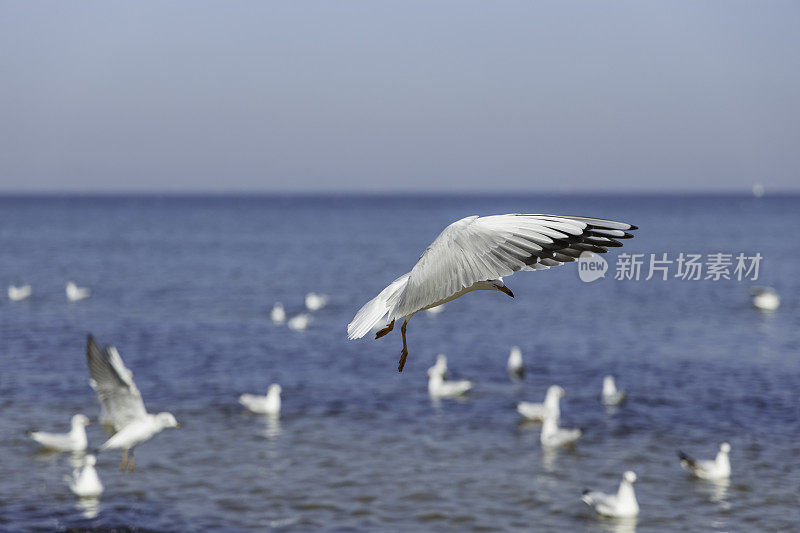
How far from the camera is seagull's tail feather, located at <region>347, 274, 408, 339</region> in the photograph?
4738 mm

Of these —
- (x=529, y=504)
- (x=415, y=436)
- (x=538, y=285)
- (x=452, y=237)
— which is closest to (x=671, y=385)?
(x=415, y=436)

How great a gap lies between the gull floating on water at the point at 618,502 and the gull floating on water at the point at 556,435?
3.46 meters

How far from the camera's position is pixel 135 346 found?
98.8ft

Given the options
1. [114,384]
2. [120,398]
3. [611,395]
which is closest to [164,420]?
[120,398]

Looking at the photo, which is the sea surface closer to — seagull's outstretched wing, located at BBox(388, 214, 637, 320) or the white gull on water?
the white gull on water

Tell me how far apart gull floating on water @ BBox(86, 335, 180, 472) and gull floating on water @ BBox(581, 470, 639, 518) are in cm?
772

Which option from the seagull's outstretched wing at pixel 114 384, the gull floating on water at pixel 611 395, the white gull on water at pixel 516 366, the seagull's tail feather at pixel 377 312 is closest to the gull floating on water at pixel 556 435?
Result: the gull floating on water at pixel 611 395

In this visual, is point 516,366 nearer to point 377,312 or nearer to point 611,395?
point 611,395

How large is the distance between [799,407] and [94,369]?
55.7ft

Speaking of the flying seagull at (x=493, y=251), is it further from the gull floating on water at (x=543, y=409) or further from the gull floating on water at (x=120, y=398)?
the gull floating on water at (x=543, y=409)

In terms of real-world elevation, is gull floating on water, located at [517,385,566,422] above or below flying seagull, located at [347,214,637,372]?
below

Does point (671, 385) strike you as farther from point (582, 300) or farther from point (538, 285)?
point (538, 285)

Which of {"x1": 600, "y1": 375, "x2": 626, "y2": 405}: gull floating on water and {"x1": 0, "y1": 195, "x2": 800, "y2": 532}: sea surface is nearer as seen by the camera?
{"x1": 0, "y1": 195, "x2": 800, "y2": 532}: sea surface

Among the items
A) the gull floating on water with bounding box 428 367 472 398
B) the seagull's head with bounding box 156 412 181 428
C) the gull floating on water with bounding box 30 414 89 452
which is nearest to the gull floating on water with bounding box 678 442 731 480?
the gull floating on water with bounding box 428 367 472 398
